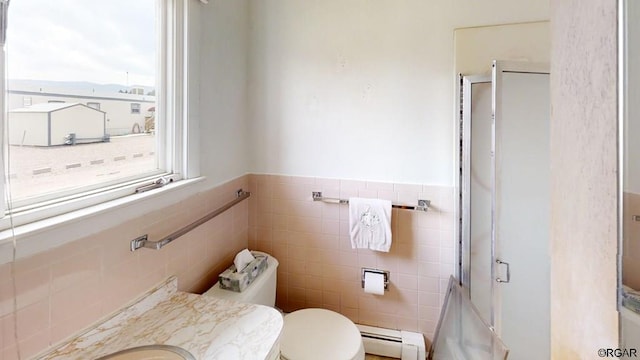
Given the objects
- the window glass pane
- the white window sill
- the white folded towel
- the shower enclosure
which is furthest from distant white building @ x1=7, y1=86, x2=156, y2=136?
the shower enclosure

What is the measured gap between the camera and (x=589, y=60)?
1.24 ft

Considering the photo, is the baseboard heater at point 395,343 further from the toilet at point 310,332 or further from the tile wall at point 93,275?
the tile wall at point 93,275

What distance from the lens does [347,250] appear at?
2.02 metres

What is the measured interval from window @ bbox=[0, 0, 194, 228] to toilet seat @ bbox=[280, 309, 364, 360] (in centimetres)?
95

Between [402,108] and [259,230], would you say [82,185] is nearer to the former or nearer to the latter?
[259,230]

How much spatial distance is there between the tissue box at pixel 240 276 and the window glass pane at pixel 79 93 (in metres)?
0.63

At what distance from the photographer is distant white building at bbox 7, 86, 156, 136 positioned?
0.88 m

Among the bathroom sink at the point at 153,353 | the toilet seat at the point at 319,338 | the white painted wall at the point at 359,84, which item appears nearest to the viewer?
the bathroom sink at the point at 153,353

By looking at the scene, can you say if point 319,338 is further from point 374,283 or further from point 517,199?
point 517,199

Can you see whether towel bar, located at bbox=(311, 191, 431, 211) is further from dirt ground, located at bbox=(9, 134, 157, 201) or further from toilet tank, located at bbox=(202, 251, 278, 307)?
dirt ground, located at bbox=(9, 134, 157, 201)

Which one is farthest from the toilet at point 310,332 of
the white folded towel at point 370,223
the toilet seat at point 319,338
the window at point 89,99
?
the window at point 89,99

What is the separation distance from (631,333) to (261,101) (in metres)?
2.01

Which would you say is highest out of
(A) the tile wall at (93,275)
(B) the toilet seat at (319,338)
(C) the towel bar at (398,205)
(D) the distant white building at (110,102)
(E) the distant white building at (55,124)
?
(D) the distant white building at (110,102)

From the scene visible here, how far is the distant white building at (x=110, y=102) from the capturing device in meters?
0.88
